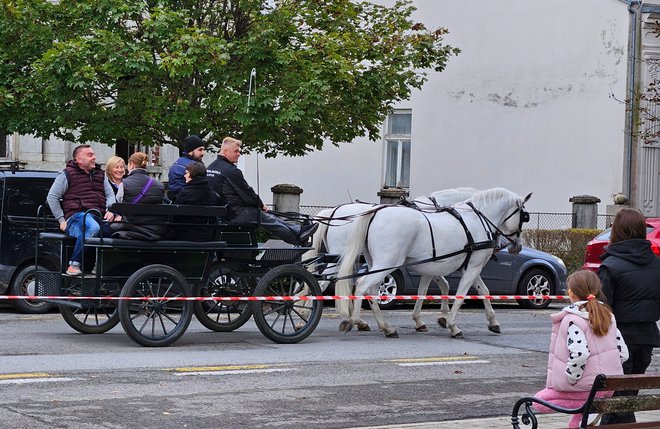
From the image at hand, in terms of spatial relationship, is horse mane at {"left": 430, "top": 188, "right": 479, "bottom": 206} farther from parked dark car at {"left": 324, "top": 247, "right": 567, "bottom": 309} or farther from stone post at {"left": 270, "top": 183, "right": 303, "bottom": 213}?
stone post at {"left": 270, "top": 183, "right": 303, "bottom": 213}

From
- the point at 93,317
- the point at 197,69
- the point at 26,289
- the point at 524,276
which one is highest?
the point at 197,69

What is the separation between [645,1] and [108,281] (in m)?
23.1

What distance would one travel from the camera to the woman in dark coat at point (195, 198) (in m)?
13.8

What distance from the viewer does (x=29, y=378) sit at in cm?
1094

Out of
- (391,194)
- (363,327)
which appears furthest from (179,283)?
(391,194)

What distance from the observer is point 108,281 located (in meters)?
13.4

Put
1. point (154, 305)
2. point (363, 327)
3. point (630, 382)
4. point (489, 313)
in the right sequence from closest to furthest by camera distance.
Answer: point (630, 382) < point (154, 305) < point (363, 327) < point (489, 313)

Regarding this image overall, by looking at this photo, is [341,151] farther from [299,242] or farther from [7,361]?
[7,361]

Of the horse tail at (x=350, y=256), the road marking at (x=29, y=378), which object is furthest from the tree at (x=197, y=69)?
the road marking at (x=29, y=378)

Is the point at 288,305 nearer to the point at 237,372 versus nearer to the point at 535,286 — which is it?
the point at 237,372

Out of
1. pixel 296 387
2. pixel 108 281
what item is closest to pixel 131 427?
pixel 296 387

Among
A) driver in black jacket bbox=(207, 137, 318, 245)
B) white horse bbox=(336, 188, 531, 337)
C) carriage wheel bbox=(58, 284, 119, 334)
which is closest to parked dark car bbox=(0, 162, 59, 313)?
carriage wheel bbox=(58, 284, 119, 334)

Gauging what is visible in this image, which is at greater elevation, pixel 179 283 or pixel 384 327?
pixel 179 283

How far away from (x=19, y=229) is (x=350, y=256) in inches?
207
